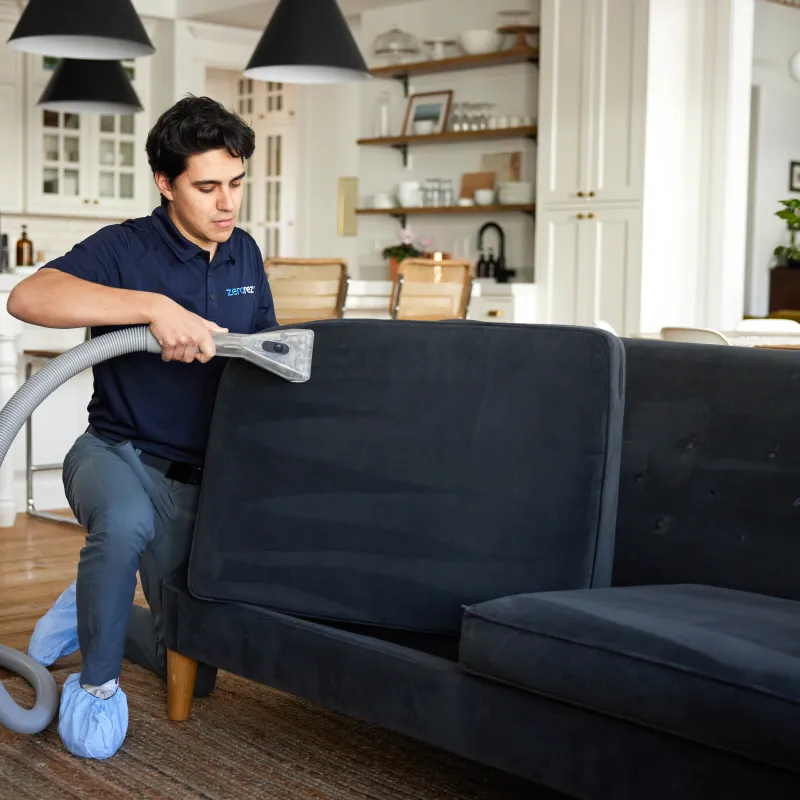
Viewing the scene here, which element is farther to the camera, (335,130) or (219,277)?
(335,130)

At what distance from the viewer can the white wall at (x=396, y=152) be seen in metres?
7.65

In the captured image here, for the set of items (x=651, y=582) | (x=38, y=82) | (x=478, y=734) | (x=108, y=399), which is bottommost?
(x=478, y=734)

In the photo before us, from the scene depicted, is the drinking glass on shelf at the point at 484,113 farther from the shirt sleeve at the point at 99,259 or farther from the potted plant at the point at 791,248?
the shirt sleeve at the point at 99,259

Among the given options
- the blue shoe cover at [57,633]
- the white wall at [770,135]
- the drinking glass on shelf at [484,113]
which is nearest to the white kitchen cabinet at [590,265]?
the drinking glass on shelf at [484,113]

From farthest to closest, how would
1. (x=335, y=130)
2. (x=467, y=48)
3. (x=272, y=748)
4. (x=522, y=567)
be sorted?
(x=335, y=130) → (x=467, y=48) → (x=272, y=748) → (x=522, y=567)

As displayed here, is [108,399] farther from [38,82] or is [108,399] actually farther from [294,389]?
[38,82]

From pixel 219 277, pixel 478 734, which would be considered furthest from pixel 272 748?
pixel 219 277

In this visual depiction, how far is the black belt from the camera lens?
7.70 ft

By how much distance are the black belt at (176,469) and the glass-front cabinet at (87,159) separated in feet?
21.5

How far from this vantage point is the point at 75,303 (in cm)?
214

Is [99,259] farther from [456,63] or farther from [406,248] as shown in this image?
[456,63]

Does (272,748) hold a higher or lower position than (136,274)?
lower

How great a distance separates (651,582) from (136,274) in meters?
1.10

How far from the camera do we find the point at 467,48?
7.57 meters
